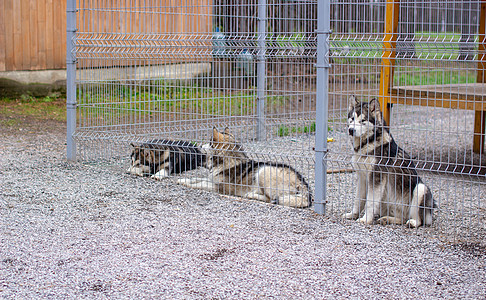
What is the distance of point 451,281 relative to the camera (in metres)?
3.53

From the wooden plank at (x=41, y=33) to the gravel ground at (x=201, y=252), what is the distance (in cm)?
734

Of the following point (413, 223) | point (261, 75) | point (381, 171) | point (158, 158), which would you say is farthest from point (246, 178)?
→ point (261, 75)

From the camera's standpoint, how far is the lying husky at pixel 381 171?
4.73m

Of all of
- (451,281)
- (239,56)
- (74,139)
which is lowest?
(451,281)

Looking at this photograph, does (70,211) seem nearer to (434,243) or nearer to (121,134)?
(121,134)

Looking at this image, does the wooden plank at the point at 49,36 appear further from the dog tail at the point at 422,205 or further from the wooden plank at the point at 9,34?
the dog tail at the point at 422,205

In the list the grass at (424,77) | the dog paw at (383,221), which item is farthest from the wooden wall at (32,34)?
the dog paw at (383,221)

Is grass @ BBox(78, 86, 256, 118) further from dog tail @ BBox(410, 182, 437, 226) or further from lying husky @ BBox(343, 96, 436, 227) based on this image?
dog tail @ BBox(410, 182, 437, 226)

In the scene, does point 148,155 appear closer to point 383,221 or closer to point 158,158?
point 158,158

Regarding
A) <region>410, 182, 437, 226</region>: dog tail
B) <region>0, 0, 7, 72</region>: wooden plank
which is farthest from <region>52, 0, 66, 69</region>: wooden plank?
<region>410, 182, 437, 226</region>: dog tail

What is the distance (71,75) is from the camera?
6.95 m

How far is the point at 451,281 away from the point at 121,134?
14.8ft

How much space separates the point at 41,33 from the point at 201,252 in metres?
9.82

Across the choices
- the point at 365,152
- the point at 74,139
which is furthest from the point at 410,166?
the point at 74,139
